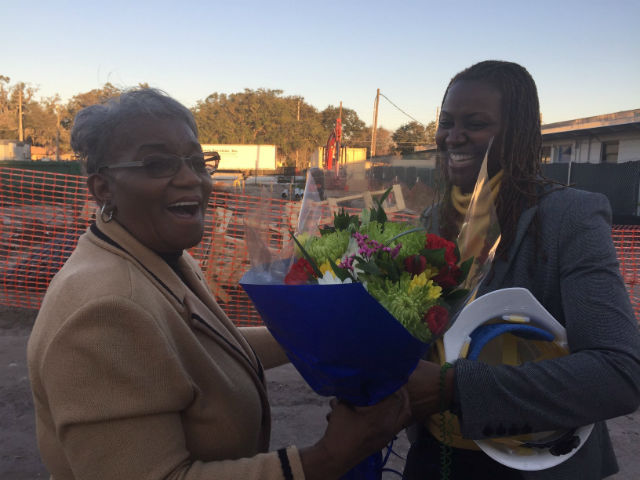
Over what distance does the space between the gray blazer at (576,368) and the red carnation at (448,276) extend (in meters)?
0.30

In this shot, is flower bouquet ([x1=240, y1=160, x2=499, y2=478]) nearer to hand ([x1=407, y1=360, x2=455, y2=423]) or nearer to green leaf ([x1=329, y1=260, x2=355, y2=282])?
green leaf ([x1=329, y1=260, x2=355, y2=282])

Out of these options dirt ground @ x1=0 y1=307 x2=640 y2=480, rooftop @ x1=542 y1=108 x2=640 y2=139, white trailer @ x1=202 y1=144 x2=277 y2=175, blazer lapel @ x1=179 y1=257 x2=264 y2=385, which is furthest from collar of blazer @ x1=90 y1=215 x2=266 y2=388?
white trailer @ x1=202 y1=144 x2=277 y2=175

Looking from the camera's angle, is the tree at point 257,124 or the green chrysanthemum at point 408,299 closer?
the green chrysanthemum at point 408,299

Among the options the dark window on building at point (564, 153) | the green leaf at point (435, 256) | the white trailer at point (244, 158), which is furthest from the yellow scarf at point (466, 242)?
the white trailer at point (244, 158)

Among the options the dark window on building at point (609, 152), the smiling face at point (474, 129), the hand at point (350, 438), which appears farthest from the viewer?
the dark window on building at point (609, 152)

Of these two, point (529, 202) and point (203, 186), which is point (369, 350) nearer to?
point (529, 202)

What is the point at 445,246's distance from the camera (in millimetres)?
1293

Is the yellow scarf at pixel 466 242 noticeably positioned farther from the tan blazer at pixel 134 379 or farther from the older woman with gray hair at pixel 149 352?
the tan blazer at pixel 134 379

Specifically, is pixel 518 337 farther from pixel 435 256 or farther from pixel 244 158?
pixel 244 158

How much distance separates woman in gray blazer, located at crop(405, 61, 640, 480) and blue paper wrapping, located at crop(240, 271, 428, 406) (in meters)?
0.19

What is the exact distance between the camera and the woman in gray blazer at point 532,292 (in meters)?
1.34

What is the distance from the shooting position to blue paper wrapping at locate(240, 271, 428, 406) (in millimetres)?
1121

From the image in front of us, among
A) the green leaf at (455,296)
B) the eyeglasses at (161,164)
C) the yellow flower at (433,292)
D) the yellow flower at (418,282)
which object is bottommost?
the green leaf at (455,296)

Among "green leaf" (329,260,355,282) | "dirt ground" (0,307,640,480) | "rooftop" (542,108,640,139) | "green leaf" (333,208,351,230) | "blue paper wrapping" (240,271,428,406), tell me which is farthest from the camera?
"rooftop" (542,108,640,139)
